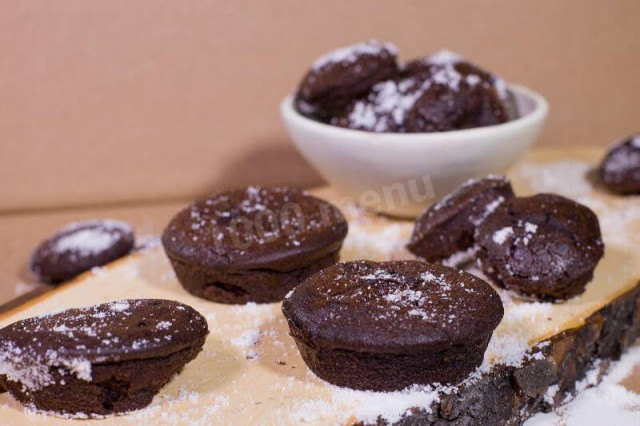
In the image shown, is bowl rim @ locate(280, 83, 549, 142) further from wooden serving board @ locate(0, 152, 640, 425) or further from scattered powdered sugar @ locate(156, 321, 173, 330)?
scattered powdered sugar @ locate(156, 321, 173, 330)

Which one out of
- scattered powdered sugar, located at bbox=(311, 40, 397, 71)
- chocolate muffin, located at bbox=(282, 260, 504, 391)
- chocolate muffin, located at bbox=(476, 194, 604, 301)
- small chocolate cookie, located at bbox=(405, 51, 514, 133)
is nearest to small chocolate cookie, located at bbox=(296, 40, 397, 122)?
scattered powdered sugar, located at bbox=(311, 40, 397, 71)

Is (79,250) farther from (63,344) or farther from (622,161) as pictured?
(622,161)

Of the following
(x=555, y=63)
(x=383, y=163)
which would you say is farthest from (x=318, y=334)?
(x=555, y=63)

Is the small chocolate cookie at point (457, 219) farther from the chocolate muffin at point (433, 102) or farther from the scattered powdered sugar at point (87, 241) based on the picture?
the scattered powdered sugar at point (87, 241)

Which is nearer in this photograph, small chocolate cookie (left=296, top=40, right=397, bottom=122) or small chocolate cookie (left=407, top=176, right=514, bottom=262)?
small chocolate cookie (left=407, top=176, right=514, bottom=262)

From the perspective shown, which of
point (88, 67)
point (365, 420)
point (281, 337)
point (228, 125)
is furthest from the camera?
point (228, 125)

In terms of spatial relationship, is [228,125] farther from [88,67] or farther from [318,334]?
[318,334]

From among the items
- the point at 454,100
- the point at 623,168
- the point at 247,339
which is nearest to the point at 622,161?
the point at 623,168
